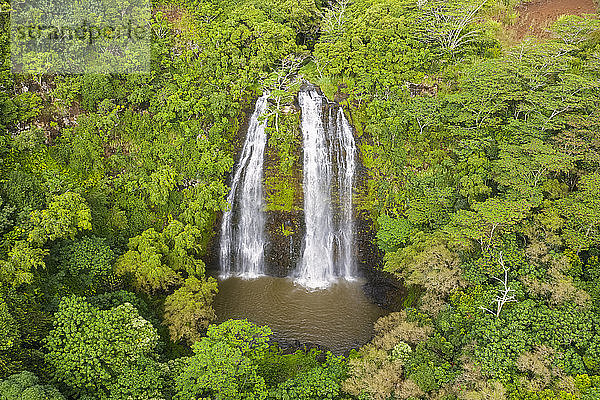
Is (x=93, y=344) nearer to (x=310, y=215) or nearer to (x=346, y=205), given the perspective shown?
(x=310, y=215)

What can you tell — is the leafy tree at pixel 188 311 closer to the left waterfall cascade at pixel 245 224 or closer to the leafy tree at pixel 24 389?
the left waterfall cascade at pixel 245 224

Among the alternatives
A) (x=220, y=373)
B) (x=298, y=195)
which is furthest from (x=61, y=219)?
(x=298, y=195)

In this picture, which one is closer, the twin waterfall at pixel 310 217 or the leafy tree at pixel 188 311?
the leafy tree at pixel 188 311

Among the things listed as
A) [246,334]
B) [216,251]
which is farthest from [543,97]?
[216,251]

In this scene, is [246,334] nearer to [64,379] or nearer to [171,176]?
[64,379]

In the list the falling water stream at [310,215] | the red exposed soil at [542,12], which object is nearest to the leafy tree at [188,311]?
the falling water stream at [310,215]

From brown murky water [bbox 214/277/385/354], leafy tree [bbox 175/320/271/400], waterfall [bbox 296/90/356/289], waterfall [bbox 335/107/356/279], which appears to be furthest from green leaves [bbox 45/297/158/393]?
waterfall [bbox 335/107/356/279]
